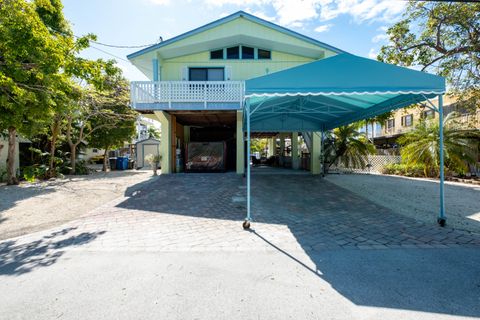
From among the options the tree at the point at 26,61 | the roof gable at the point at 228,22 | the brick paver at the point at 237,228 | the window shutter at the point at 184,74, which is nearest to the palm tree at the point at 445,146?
the roof gable at the point at 228,22

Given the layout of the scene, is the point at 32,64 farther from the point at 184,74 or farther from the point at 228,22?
the point at 228,22

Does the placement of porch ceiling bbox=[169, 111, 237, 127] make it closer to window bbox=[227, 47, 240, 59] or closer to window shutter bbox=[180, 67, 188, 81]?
window shutter bbox=[180, 67, 188, 81]

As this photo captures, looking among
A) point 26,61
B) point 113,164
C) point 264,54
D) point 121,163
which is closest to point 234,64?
point 264,54

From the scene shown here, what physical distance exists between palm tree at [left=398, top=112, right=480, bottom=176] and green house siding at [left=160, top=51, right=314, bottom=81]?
7.21 metres

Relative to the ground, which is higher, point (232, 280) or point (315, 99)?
point (315, 99)

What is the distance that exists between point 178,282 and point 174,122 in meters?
11.3

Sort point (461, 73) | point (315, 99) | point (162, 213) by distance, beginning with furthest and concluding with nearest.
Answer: point (461, 73)
point (315, 99)
point (162, 213)

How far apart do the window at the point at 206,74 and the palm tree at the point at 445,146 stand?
10559 mm

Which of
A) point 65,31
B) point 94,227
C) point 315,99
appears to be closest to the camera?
point 94,227

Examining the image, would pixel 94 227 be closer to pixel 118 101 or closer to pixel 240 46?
pixel 240 46

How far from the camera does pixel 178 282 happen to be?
274 centimetres

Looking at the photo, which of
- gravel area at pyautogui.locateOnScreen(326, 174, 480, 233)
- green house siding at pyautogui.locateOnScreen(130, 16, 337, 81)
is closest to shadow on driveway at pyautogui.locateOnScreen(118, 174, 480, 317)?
gravel area at pyautogui.locateOnScreen(326, 174, 480, 233)

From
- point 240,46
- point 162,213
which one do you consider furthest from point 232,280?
point 240,46

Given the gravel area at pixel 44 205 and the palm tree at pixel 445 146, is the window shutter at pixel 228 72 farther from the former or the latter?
the palm tree at pixel 445 146
